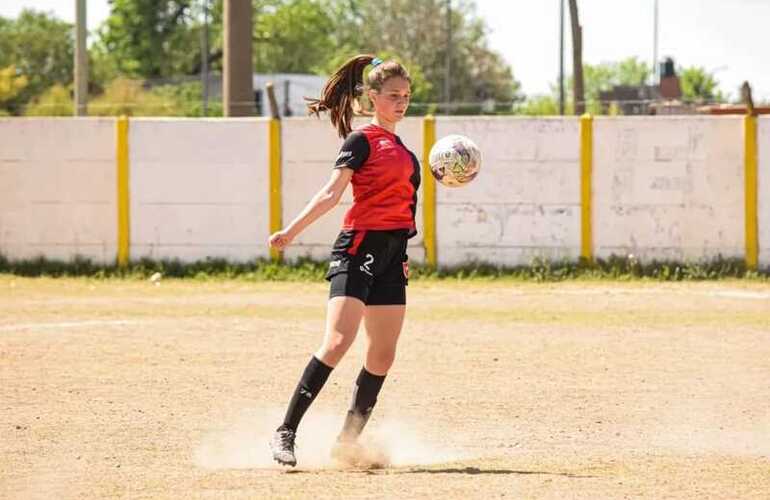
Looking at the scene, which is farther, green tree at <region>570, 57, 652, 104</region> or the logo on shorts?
green tree at <region>570, 57, 652, 104</region>

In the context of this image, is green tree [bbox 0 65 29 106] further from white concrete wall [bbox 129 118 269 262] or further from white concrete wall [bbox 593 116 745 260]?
white concrete wall [bbox 593 116 745 260]

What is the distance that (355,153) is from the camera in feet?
23.3

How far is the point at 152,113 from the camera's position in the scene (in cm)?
4666

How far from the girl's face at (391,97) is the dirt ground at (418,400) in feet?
5.67

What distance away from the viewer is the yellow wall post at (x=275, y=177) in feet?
66.2

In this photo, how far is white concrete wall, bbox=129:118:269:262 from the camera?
20.3 meters

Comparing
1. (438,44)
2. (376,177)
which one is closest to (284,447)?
(376,177)

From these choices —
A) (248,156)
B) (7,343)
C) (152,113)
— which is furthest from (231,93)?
(152,113)

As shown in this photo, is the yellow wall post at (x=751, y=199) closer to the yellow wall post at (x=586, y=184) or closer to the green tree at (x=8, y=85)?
the yellow wall post at (x=586, y=184)

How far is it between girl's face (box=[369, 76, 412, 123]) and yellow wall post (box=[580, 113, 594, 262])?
12805 millimetres

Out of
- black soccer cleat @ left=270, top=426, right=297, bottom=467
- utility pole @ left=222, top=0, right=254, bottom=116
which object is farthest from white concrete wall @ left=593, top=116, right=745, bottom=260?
black soccer cleat @ left=270, top=426, right=297, bottom=467

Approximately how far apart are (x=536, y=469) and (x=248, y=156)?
1357 cm

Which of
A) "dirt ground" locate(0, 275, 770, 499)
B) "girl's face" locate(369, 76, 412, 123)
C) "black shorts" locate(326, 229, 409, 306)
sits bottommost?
"dirt ground" locate(0, 275, 770, 499)

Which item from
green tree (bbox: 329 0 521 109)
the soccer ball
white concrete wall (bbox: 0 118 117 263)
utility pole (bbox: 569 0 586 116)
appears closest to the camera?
the soccer ball
